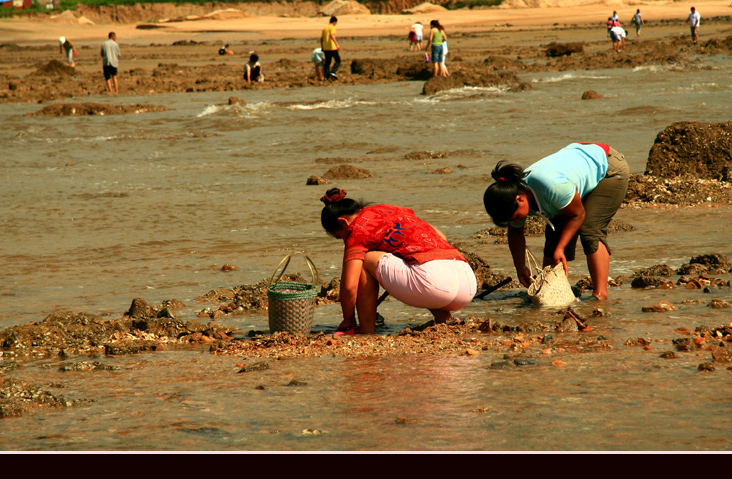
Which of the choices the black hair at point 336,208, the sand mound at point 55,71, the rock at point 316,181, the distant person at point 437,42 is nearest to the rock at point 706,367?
the black hair at point 336,208

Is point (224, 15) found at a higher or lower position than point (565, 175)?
higher

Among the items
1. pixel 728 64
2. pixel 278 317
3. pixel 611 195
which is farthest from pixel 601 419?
pixel 728 64

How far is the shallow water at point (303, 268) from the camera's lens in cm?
334

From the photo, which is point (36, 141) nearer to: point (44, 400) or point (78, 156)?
point (78, 156)

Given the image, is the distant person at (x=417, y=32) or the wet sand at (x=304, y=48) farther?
the distant person at (x=417, y=32)

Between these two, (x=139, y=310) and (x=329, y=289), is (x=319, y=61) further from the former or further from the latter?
(x=139, y=310)

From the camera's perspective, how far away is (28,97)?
23422 mm

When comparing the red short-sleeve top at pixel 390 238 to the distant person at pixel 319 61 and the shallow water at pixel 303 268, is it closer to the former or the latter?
the shallow water at pixel 303 268

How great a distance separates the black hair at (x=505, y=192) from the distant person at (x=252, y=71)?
20.8 m

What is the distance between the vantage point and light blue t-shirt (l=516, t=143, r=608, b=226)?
16.6 ft

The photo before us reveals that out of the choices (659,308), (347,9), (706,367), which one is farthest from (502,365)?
(347,9)

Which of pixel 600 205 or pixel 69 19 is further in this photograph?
pixel 69 19

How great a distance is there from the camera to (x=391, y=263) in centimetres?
475

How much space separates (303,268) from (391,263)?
7.82 ft
